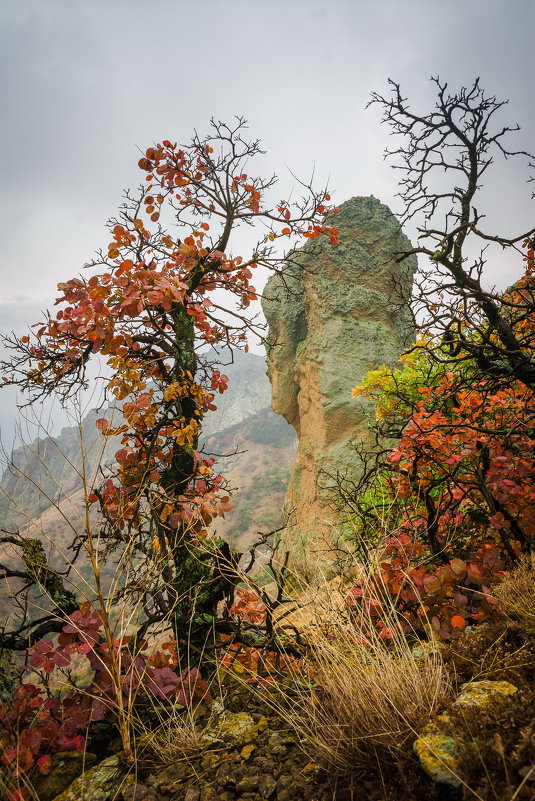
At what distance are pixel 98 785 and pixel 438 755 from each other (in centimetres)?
132

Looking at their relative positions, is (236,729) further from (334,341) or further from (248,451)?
(248,451)

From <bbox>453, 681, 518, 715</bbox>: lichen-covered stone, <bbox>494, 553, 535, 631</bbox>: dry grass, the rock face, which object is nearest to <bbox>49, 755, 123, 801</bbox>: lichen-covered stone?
<bbox>453, 681, 518, 715</bbox>: lichen-covered stone

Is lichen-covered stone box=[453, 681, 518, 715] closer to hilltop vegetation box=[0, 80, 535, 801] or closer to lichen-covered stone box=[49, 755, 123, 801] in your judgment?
hilltop vegetation box=[0, 80, 535, 801]

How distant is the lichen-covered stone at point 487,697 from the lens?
1025mm

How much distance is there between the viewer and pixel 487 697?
1.10 metres

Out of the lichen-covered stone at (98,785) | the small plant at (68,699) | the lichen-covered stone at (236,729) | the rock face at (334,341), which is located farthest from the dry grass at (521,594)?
the rock face at (334,341)

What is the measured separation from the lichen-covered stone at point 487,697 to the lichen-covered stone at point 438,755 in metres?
0.11

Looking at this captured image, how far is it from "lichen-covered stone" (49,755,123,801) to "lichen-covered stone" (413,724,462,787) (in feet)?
3.72

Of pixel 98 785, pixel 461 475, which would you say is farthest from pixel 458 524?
pixel 98 785

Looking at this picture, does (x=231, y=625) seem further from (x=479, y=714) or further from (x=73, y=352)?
(x=73, y=352)

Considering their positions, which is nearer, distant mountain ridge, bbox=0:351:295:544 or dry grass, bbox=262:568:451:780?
dry grass, bbox=262:568:451:780

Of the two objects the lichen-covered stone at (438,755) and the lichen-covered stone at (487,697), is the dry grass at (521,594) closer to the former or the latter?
the lichen-covered stone at (487,697)

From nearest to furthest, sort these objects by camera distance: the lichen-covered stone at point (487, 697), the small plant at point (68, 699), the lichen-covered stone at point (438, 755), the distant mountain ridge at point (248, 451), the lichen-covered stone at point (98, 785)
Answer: the lichen-covered stone at point (438, 755)
the lichen-covered stone at point (487, 697)
the lichen-covered stone at point (98, 785)
the small plant at point (68, 699)
the distant mountain ridge at point (248, 451)

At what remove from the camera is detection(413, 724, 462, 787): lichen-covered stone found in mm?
871
